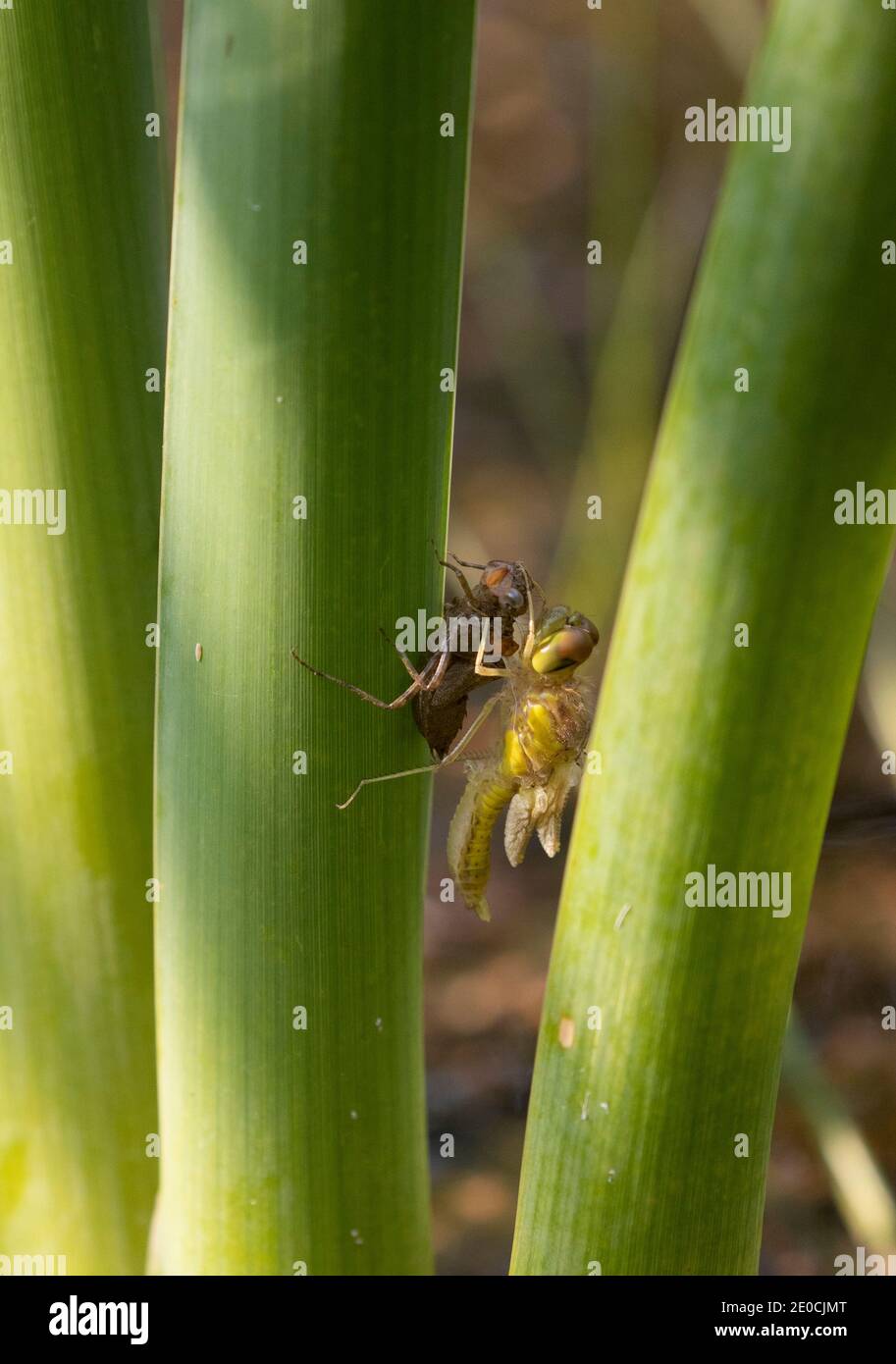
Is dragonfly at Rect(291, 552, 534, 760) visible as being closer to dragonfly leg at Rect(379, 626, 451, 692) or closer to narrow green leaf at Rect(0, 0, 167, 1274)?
dragonfly leg at Rect(379, 626, 451, 692)

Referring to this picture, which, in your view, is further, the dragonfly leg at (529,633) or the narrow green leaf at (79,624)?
the dragonfly leg at (529,633)

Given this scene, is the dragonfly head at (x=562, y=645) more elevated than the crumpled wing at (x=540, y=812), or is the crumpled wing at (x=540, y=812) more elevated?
the dragonfly head at (x=562, y=645)

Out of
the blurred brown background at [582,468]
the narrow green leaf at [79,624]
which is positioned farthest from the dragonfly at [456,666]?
the blurred brown background at [582,468]

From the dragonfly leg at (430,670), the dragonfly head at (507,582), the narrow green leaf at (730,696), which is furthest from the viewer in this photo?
the dragonfly head at (507,582)

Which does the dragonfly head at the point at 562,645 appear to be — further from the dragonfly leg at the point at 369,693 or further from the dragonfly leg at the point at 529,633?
the dragonfly leg at the point at 369,693

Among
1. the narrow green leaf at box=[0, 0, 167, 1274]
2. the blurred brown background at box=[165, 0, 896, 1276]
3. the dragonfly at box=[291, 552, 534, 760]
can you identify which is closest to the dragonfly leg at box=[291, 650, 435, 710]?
the dragonfly at box=[291, 552, 534, 760]

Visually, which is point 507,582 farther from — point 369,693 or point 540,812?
point 369,693

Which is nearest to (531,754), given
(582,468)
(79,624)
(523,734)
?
(523,734)
